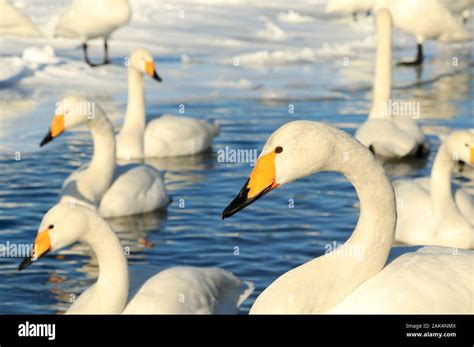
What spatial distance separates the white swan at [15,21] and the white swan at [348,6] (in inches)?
327

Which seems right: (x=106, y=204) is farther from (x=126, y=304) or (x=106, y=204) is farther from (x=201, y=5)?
(x=201, y=5)

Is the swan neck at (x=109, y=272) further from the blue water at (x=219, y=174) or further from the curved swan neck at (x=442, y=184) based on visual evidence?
the curved swan neck at (x=442, y=184)

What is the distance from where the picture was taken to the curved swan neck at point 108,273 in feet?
25.3

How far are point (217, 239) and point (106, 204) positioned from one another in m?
1.39

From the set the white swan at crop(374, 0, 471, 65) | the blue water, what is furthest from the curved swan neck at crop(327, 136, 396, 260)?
the white swan at crop(374, 0, 471, 65)

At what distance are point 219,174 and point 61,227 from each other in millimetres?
5366

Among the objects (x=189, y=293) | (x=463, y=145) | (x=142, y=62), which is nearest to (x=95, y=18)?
(x=142, y=62)

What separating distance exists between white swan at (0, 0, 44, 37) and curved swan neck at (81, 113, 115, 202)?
30.2 ft

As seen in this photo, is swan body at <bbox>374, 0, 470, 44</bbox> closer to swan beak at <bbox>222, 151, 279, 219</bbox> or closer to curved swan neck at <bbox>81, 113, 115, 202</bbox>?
curved swan neck at <bbox>81, 113, 115, 202</bbox>

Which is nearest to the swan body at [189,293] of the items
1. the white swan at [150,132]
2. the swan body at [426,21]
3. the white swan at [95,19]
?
the white swan at [150,132]

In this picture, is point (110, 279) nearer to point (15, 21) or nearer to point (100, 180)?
point (100, 180)

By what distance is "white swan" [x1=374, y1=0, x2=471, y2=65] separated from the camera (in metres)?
21.5

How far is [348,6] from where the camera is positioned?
2641 cm

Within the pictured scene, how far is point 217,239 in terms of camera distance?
10.6m
